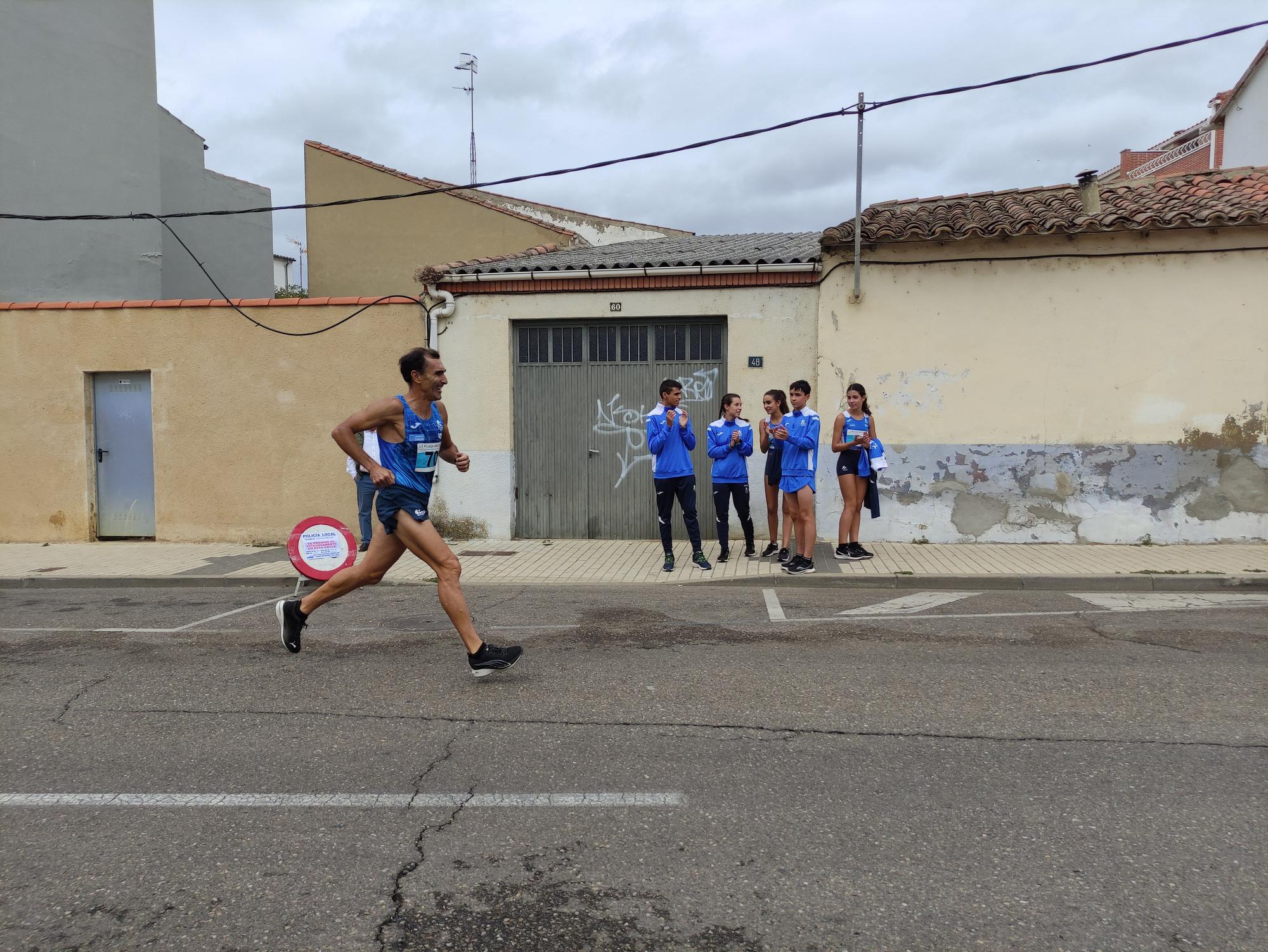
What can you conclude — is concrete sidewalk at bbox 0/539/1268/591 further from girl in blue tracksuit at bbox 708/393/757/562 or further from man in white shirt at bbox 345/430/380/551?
man in white shirt at bbox 345/430/380/551

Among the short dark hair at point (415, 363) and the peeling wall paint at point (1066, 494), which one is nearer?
the short dark hair at point (415, 363)

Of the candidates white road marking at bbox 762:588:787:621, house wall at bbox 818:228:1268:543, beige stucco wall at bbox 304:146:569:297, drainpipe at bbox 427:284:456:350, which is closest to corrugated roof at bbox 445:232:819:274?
drainpipe at bbox 427:284:456:350

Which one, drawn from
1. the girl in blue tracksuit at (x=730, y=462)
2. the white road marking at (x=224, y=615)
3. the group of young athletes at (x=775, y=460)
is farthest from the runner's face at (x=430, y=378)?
the girl in blue tracksuit at (x=730, y=462)

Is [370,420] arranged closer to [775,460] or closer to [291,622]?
[291,622]

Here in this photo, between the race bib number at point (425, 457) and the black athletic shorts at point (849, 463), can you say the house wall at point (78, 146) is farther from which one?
the black athletic shorts at point (849, 463)

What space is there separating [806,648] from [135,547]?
30.8 ft

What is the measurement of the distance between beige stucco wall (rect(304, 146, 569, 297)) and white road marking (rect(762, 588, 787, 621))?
1099cm

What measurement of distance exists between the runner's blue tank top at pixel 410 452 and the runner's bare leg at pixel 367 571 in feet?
1.20

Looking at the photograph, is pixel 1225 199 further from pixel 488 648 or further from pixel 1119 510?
pixel 488 648

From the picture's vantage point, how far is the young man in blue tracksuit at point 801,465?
9078 mm

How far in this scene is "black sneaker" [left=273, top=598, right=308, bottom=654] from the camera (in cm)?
589

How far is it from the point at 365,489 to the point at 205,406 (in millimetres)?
3052

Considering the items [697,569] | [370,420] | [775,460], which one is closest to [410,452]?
[370,420]

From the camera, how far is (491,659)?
5258 millimetres
